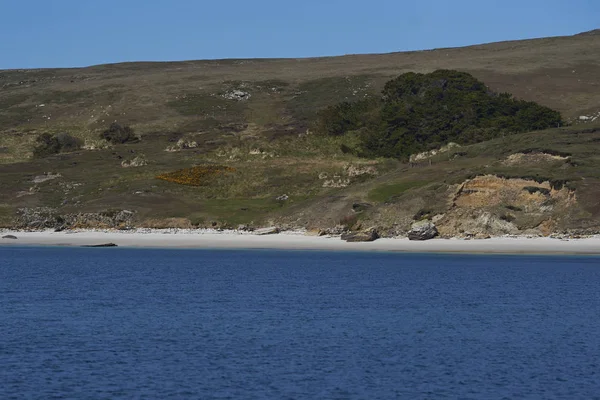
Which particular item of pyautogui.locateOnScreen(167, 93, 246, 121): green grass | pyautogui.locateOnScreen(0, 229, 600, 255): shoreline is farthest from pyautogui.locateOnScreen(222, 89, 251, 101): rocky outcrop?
pyautogui.locateOnScreen(0, 229, 600, 255): shoreline

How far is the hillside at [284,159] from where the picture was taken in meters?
83.1

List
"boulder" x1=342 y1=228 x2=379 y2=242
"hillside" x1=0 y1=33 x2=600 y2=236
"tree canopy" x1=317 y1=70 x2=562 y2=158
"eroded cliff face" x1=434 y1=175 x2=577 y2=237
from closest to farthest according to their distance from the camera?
"eroded cliff face" x1=434 y1=175 x2=577 y2=237 → "boulder" x1=342 y1=228 x2=379 y2=242 → "hillside" x1=0 y1=33 x2=600 y2=236 → "tree canopy" x1=317 y1=70 x2=562 y2=158

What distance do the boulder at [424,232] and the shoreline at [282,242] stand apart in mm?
755

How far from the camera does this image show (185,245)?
84438 mm

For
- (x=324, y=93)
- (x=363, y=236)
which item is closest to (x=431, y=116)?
(x=324, y=93)

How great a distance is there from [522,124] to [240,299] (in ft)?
254

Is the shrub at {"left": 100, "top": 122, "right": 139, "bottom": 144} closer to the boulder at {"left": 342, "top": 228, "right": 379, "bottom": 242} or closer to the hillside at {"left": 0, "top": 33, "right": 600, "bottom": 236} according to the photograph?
the hillside at {"left": 0, "top": 33, "right": 600, "bottom": 236}

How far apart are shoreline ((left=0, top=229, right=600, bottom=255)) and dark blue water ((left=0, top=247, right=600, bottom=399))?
14.4 ft

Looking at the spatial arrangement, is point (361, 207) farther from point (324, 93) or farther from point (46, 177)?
point (324, 93)

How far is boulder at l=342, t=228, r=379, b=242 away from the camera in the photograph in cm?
8075

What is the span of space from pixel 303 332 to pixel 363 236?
42002 millimetres

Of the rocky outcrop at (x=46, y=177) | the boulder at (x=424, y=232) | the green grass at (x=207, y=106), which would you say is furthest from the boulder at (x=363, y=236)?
the green grass at (x=207, y=106)

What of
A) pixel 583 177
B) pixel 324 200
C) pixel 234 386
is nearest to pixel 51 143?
pixel 324 200

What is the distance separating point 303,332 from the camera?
39.1 metres
